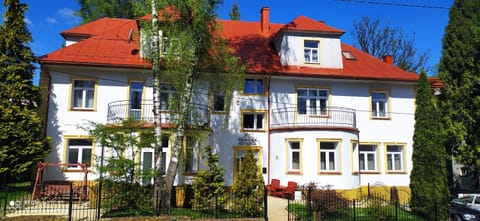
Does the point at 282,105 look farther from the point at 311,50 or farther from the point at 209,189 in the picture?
the point at 209,189

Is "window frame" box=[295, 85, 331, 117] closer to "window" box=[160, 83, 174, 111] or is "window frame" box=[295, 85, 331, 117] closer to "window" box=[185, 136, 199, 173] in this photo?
"window" box=[185, 136, 199, 173]

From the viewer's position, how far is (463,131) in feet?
61.8


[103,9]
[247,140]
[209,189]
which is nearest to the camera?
[209,189]

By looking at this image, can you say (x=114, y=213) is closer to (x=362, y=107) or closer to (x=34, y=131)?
(x=34, y=131)

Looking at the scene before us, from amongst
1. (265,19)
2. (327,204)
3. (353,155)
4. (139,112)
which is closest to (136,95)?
(139,112)

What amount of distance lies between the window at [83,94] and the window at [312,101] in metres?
11.1

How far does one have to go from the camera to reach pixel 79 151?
1736 centimetres

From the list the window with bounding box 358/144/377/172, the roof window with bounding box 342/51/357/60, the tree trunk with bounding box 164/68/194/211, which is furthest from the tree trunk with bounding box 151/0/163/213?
the roof window with bounding box 342/51/357/60

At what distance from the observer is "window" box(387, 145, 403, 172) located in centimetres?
1978

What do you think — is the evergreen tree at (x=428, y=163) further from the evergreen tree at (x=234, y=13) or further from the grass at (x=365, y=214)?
the evergreen tree at (x=234, y=13)

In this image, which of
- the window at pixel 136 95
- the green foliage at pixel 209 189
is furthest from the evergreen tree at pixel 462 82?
the window at pixel 136 95

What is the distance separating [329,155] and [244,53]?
7853 mm

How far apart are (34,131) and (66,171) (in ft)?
8.10

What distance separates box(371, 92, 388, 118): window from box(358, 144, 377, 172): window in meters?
1.96
